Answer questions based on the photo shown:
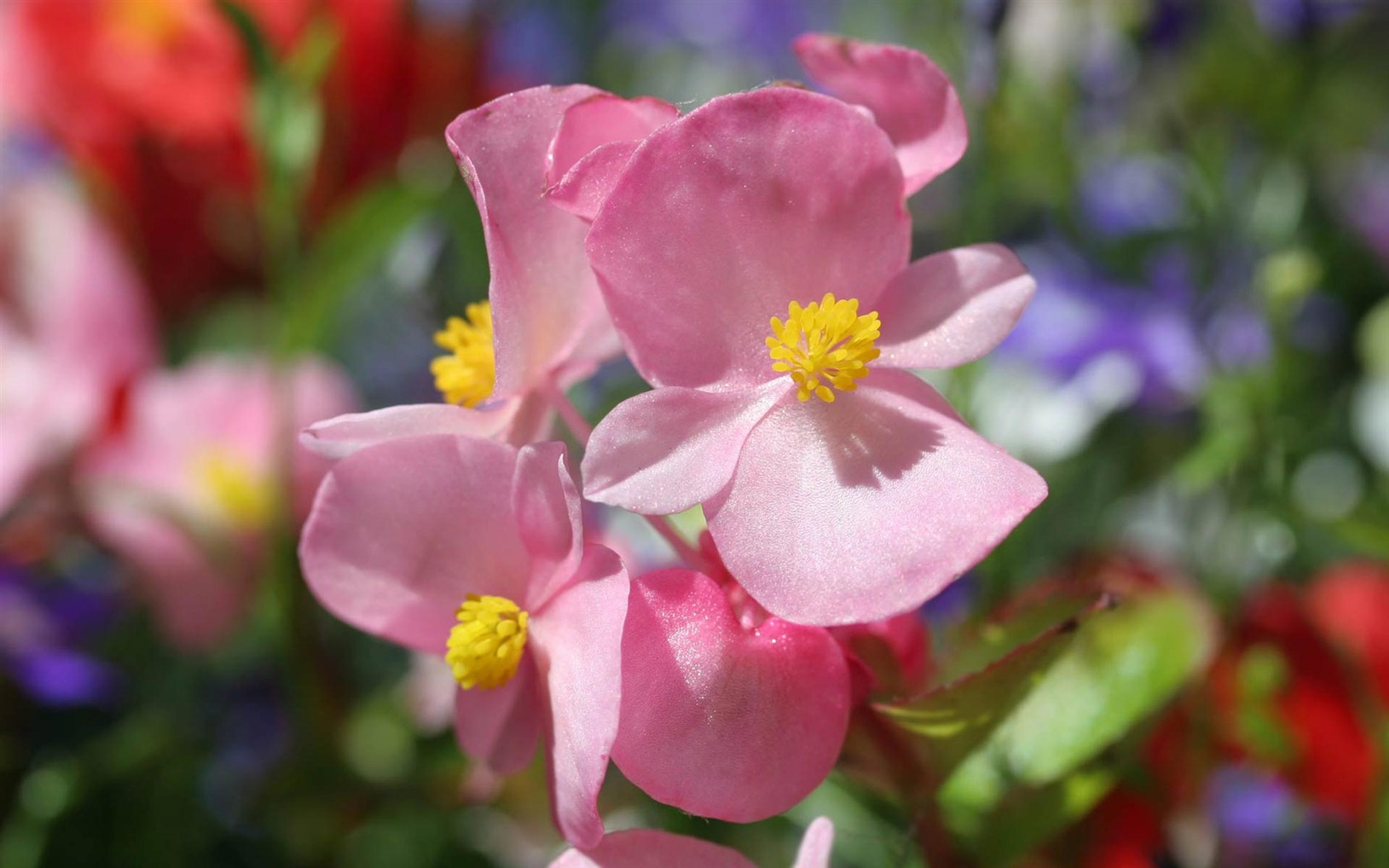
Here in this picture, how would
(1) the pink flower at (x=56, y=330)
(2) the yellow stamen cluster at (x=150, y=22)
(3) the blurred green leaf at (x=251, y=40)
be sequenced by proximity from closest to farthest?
(3) the blurred green leaf at (x=251, y=40) < (1) the pink flower at (x=56, y=330) < (2) the yellow stamen cluster at (x=150, y=22)

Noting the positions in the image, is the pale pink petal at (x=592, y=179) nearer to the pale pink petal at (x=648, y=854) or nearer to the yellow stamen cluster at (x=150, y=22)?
the pale pink petal at (x=648, y=854)

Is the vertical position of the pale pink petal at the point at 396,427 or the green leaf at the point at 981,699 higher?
the pale pink petal at the point at 396,427

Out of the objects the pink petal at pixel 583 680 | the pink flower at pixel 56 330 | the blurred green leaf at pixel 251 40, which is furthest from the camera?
the pink flower at pixel 56 330

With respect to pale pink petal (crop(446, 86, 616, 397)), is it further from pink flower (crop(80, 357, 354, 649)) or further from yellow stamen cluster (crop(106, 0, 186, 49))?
yellow stamen cluster (crop(106, 0, 186, 49))

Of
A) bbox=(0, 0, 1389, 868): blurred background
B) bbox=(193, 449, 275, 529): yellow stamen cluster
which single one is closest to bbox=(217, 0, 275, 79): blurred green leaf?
bbox=(0, 0, 1389, 868): blurred background

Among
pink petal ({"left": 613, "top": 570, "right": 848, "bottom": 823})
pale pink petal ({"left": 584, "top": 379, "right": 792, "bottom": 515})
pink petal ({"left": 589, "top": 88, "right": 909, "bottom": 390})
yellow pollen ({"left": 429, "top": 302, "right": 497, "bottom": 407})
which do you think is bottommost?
pink petal ({"left": 613, "top": 570, "right": 848, "bottom": 823})

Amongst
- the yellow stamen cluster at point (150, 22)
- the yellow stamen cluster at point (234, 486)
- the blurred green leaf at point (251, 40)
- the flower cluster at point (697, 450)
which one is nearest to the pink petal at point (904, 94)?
the flower cluster at point (697, 450)

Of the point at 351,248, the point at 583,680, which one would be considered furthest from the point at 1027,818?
the point at 351,248
